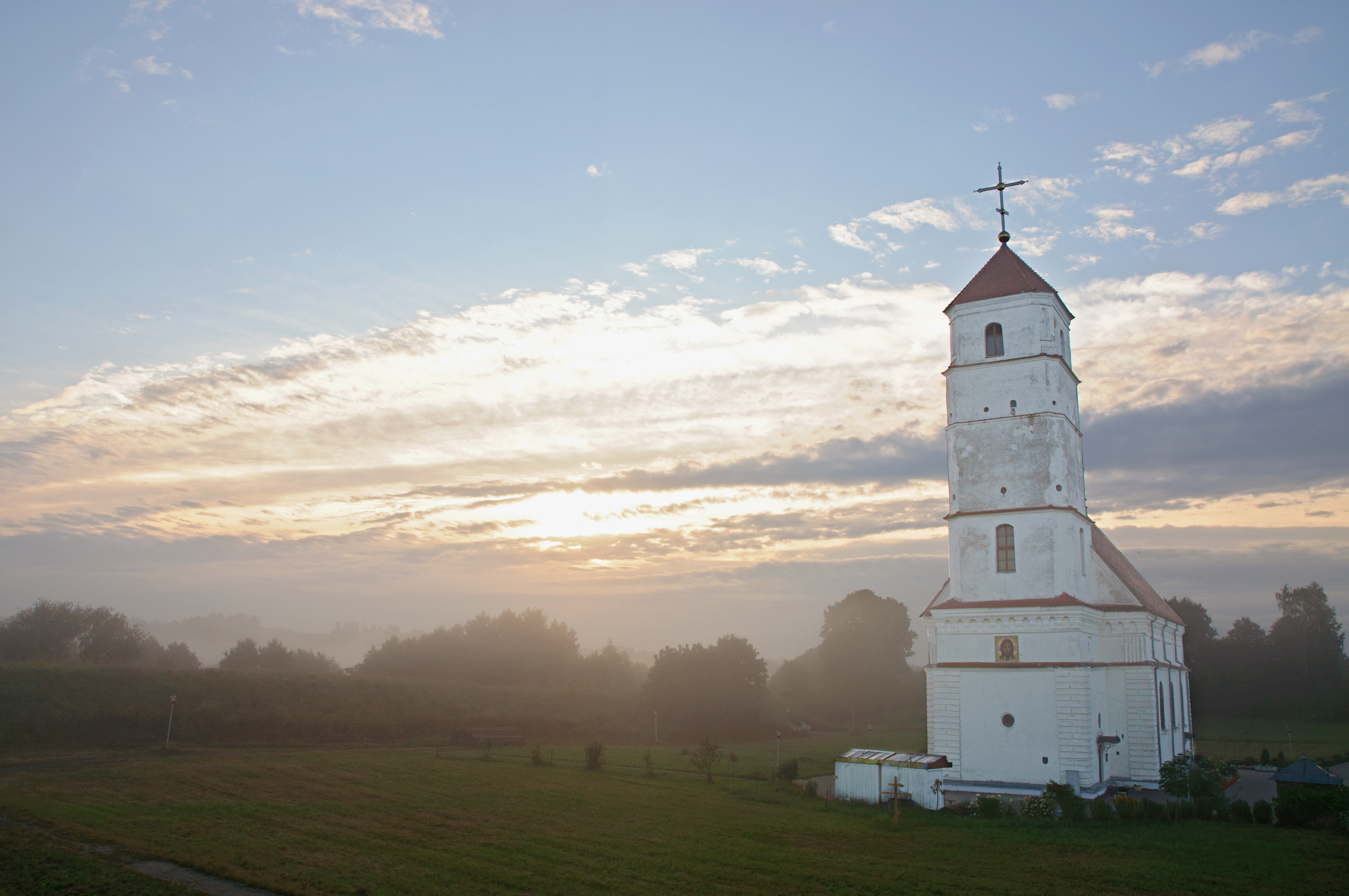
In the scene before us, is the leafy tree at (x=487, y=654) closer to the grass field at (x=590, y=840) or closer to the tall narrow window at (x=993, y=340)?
the grass field at (x=590, y=840)

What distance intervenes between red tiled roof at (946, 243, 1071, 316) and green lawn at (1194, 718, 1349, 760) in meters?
29.7

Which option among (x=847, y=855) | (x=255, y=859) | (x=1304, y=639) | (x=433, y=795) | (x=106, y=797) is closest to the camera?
(x=255, y=859)

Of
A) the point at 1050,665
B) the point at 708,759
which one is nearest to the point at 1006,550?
the point at 1050,665

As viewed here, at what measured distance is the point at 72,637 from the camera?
2227 inches

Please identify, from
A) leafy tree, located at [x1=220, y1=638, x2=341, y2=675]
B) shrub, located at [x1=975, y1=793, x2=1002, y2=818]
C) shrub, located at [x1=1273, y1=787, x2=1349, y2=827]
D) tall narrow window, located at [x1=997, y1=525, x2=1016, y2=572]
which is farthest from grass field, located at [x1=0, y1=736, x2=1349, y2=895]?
leafy tree, located at [x1=220, y1=638, x2=341, y2=675]

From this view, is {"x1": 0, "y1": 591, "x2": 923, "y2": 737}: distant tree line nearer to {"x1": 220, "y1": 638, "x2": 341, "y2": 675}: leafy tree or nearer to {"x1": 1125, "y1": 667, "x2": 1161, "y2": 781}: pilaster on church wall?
{"x1": 220, "y1": 638, "x2": 341, "y2": 675}: leafy tree

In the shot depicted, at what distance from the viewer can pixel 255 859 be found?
16.9 meters

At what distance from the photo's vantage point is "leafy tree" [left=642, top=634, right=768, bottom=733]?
205 ft

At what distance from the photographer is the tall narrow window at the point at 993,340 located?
106 ft

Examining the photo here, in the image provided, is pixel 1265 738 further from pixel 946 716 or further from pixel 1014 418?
pixel 1014 418

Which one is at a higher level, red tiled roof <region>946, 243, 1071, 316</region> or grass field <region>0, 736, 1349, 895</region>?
red tiled roof <region>946, 243, 1071, 316</region>

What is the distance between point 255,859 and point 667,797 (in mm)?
14760

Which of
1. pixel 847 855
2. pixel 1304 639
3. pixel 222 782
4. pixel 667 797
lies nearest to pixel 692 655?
pixel 667 797

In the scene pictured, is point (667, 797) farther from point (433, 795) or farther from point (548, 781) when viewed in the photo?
point (433, 795)
